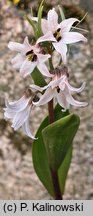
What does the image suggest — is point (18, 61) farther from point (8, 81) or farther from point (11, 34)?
point (11, 34)

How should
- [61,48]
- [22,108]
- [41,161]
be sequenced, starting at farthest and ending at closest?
[41,161]
[22,108]
[61,48]

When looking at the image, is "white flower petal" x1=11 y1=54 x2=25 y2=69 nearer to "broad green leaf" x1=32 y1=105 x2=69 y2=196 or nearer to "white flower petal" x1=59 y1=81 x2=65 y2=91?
"white flower petal" x1=59 y1=81 x2=65 y2=91

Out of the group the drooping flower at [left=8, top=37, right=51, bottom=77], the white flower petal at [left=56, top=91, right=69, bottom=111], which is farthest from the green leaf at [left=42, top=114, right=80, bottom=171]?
the drooping flower at [left=8, top=37, right=51, bottom=77]

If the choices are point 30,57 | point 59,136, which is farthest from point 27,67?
point 59,136

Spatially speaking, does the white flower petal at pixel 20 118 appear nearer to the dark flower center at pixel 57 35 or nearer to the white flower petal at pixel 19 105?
the white flower petal at pixel 19 105

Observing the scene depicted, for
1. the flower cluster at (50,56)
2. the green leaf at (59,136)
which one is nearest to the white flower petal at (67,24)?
the flower cluster at (50,56)

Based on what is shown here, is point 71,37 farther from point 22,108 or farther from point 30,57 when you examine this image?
point 22,108

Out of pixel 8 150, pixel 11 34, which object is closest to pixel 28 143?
pixel 8 150
